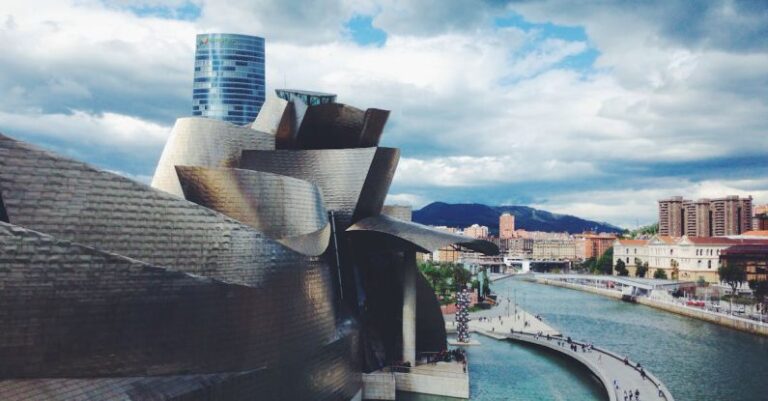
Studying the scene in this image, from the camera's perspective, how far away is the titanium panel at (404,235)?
29.9 metres

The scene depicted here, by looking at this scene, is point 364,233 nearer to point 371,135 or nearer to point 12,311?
point 371,135

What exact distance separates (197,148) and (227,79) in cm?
12864

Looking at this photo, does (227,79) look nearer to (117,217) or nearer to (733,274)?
(733,274)

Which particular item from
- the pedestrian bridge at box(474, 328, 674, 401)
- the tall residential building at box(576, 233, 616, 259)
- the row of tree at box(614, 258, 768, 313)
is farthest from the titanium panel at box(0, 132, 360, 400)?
the tall residential building at box(576, 233, 616, 259)

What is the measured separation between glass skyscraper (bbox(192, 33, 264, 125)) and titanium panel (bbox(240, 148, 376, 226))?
12366 cm

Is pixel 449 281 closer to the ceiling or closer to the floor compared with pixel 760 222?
closer to the floor

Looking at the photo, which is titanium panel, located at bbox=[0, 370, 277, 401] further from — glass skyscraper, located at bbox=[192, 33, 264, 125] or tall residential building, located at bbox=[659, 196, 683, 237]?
tall residential building, located at bbox=[659, 196, 683, 237]

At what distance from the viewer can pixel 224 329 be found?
61.6 ft

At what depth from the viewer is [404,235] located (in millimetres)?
30016

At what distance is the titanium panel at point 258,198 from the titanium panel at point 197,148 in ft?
18.8

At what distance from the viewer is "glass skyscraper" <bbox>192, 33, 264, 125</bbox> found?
15112cm

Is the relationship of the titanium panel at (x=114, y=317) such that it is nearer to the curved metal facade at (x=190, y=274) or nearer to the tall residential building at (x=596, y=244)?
the curved metal facade at (x=190, y=274)

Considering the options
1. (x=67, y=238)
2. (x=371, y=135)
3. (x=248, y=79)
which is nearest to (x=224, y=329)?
(x=67, y=238)

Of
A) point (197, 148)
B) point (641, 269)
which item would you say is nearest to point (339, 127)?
point (197, 148)
